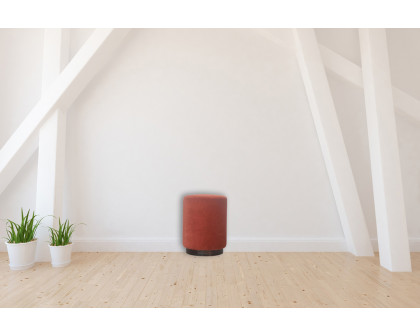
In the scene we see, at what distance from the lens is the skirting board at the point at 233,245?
12.4ft

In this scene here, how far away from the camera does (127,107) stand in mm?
3814

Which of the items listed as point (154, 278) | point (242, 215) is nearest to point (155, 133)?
point (242, 215)

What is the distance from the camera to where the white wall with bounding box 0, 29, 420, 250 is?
3803mm

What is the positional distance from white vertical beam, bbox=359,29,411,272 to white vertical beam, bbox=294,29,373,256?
32 centimetres

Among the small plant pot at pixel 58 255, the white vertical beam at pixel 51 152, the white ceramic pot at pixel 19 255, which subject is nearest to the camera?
the white ceramic pot at pixel 19 255

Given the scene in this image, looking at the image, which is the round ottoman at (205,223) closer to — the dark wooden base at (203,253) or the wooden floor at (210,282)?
the dark wooden base at (203,253)

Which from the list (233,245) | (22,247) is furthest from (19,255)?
(233,245)

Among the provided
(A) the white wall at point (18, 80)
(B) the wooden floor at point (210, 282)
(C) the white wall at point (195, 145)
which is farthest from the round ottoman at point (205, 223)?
(A) the white wall at point (18, 80)

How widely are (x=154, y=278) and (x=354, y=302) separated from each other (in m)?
1.64

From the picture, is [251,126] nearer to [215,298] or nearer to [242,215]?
[242,215]

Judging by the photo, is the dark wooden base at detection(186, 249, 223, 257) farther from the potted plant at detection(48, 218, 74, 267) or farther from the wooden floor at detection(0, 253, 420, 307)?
the potted plant at detection(48, 218, 74, 267)

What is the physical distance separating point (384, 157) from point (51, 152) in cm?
351

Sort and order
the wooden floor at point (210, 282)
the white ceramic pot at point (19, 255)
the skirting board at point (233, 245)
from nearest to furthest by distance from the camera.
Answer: the wooden floor at point (210, 282), the white ceramic pot at point (19, 255), the skirting board at point (233, 245)

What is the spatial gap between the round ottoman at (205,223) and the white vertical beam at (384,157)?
1632 millimetres
